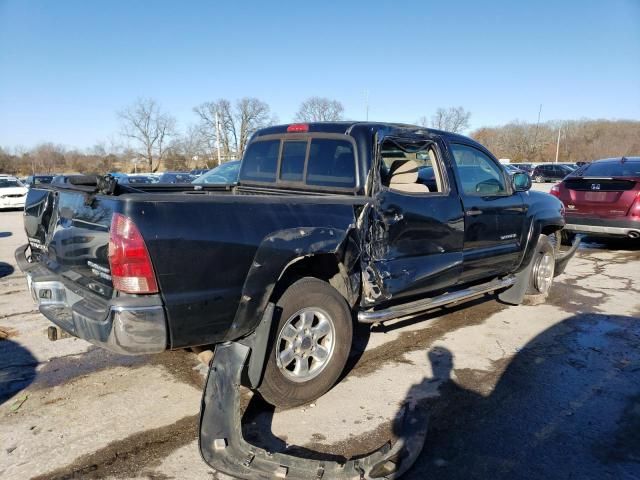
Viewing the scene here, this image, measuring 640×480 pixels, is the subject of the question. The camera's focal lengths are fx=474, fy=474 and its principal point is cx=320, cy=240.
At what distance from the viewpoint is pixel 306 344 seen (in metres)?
3.39

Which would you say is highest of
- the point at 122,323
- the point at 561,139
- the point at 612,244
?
the point at 561,139

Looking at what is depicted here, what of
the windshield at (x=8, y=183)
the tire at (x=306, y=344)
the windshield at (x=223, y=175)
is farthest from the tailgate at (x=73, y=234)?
the windshield at (x=8, y=183)

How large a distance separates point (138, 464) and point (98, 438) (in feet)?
1.40

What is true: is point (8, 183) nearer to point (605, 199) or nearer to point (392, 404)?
point (605, 199)

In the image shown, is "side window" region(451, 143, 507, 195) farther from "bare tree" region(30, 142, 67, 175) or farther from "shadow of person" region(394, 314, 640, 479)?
"bare tree" region(30, 142, 67, 175)

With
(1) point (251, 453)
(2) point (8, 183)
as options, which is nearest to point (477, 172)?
(1) point (251, 453)

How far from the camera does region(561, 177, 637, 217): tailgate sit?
8531mm

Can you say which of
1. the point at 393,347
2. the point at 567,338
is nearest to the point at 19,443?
the point at 393,347

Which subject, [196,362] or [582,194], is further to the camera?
[582,194]

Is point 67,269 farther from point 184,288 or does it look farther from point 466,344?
point 466,344

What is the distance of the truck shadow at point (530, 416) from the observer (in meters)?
2.75

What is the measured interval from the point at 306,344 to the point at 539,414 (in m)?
1.70

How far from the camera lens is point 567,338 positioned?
4.83 m

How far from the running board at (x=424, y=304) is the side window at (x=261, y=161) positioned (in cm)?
174
